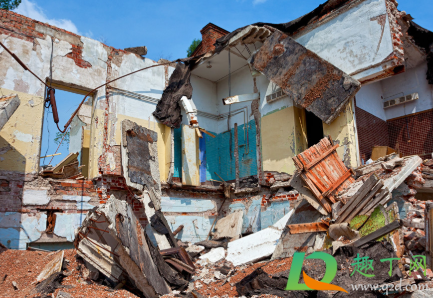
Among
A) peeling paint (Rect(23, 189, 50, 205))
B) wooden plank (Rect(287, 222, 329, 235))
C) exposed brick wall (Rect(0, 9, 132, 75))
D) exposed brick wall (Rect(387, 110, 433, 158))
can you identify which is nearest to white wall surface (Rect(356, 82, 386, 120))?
exposed brick wall (Rect(387, 110, 433, 158))

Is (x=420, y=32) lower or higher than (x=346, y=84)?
higher

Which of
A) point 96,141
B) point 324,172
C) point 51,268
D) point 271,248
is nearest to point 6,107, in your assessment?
point 96,141

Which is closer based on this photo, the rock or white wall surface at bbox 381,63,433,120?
the rock

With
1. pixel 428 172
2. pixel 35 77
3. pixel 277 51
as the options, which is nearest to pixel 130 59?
pixel 35 77

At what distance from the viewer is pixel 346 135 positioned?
8469 millimetres

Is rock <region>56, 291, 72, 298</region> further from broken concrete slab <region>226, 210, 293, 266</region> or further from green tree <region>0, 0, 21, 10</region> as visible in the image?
green tree <region>0, 0, 21, 10</region>

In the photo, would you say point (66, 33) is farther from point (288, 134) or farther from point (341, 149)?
point (341, 149)

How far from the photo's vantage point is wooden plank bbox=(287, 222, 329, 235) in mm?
6172

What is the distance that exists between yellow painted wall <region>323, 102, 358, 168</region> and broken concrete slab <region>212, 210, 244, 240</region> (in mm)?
3481

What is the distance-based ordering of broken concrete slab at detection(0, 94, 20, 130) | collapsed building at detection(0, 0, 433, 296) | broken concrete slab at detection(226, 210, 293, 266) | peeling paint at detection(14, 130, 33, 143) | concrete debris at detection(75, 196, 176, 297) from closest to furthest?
concrete debris at detection(75, 196, 176, 297), broken concrete slab at detection(0, 94, 20, 130), collapsed building at detection(0, 0, 433, 296), broken concrete slab at detection(226, 210, 293, 266), peeling paint at detection(14, 130, 33, 143)

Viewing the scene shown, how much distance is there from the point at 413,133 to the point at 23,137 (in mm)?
11023

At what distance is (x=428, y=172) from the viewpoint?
6980mm

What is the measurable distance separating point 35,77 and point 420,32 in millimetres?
10716

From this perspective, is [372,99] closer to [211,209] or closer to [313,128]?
[313,128]
